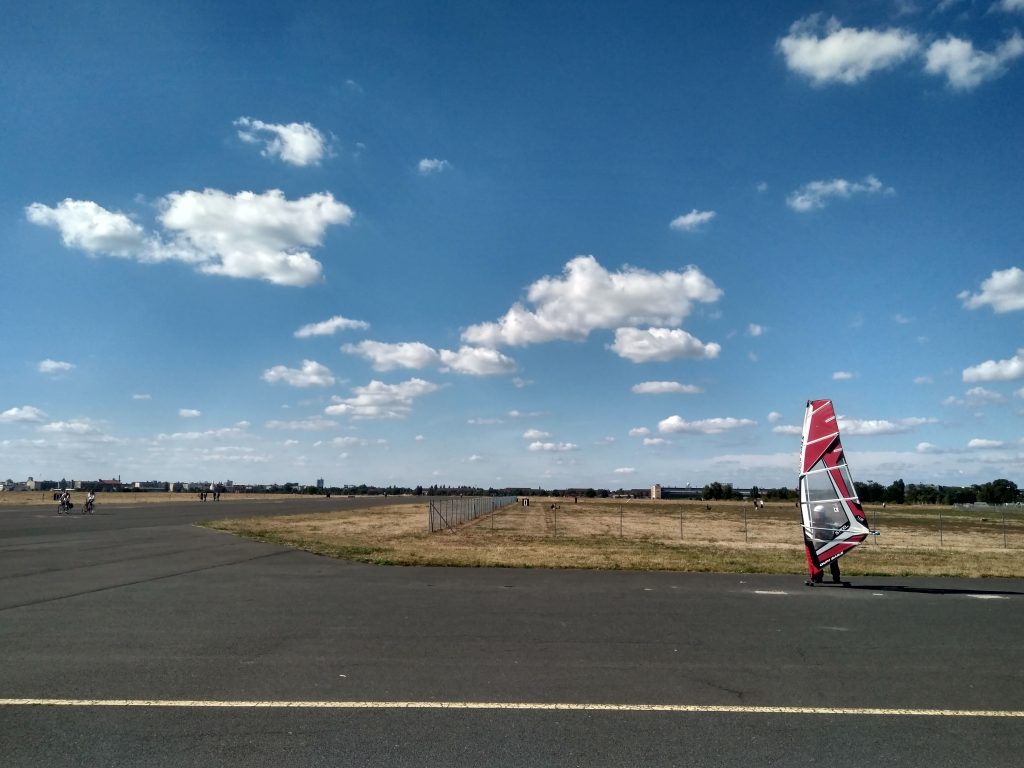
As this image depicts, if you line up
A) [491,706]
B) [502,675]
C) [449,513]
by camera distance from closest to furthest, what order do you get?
1. [491,706]
2. [502,675]
3. [449,513]

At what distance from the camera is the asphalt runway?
19.1 feet

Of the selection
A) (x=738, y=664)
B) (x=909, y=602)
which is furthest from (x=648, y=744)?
(x=909, y=602)

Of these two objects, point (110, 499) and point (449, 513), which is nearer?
point (449, 513)

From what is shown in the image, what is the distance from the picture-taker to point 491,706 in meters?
6.85

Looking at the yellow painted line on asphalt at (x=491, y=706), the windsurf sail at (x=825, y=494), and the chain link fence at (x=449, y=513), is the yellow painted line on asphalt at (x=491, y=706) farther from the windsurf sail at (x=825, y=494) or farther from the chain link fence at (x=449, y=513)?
the chain link fence at (x=449, y=513)

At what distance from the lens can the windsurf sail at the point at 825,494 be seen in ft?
52.3

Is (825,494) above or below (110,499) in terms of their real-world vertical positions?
above

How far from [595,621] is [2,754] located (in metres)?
7.81

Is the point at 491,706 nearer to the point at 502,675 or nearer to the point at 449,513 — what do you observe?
the point at 502,675

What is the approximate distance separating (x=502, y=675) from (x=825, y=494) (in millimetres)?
11189

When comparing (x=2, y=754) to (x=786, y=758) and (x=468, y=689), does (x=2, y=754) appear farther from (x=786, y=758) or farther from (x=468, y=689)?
(x=786, y=758)

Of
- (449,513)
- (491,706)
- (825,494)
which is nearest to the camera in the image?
(491,706)

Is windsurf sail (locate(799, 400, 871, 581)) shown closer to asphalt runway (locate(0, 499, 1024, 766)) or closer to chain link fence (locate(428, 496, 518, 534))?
asphalt runway (locate(0, 499, 1024, 766))

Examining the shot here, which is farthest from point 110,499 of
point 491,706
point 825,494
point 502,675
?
point 491,706
